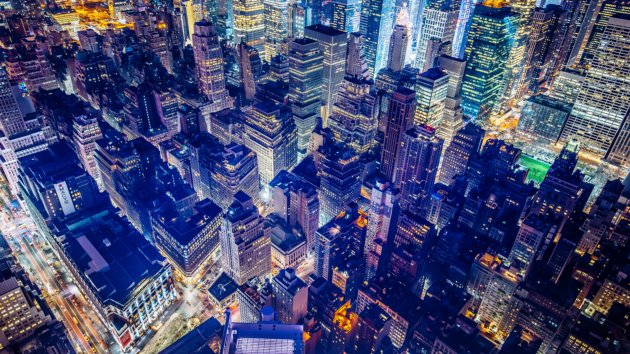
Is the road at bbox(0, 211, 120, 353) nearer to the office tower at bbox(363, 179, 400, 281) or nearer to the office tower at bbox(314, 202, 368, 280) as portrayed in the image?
the office tower at bbox(314, 202, 368, 280)

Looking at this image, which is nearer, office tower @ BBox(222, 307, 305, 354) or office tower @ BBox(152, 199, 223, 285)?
office tower @ BBox(222, 307, 305, 354)

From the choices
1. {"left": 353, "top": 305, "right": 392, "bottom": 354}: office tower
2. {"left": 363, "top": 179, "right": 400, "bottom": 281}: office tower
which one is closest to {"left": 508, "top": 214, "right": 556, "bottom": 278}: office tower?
{"left": 363, "top": 179, "right": 400, "bottom": 281}: office tower

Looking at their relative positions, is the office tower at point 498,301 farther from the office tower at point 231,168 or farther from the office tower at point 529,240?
the office tower at point 231,168

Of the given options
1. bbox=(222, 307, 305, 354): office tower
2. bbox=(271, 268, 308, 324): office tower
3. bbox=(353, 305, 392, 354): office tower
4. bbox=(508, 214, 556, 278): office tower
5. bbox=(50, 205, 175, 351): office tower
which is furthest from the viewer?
bbox=(508, 214, 556, 278): office tower

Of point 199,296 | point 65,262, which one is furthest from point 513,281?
point 65,262

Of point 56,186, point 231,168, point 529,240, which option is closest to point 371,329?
point 529,240

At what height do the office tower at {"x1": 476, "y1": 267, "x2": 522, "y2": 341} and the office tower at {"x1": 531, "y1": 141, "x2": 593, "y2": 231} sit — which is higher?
the office tower at {"x1": 531, "y1": 141, "x2": 593, "y2": 231}

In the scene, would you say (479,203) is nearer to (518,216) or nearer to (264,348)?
(518,216)
